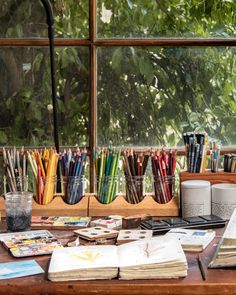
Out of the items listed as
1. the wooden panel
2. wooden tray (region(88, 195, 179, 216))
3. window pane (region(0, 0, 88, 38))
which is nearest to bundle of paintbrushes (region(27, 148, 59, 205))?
wooden tray (region(88, 195, 179, 216))

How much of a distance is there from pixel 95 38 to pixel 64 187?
1.00 metres

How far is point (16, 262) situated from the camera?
62.2 inches

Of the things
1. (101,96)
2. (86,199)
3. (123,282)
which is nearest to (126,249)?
(123,282)

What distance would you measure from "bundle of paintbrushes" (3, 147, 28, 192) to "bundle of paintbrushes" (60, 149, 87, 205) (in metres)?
0.15

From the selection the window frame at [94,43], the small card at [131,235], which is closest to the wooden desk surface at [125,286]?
the small card at [131,235]

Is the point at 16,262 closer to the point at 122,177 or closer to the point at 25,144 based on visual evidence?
the point at 122,177

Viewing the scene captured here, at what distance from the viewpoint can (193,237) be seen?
5.77 ft

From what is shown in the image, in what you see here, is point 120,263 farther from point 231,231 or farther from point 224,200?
point 224,200

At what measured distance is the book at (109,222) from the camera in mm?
1940

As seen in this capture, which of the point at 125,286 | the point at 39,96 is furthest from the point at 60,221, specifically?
the point at 39,96

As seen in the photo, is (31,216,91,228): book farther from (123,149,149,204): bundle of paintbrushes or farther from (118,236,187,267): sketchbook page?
(118,236,187,267): sketchbook page

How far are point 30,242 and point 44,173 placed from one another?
0.48m

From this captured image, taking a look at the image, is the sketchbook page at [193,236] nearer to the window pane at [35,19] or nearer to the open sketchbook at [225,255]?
the open sketchbook at [225,255]

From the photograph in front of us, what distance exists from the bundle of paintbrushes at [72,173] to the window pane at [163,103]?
2.55 ft
